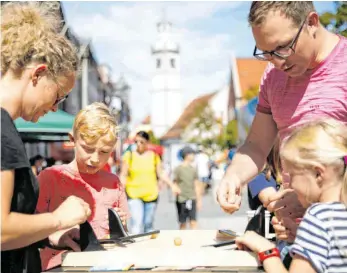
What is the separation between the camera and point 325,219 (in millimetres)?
1745

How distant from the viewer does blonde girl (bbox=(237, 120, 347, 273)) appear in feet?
5.63

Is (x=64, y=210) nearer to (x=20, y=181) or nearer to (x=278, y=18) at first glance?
(x=20, y=181)

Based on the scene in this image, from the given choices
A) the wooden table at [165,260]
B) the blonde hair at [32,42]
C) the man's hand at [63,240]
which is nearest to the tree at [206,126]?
the man's hand at [63,240]

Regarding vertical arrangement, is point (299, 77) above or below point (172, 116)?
below

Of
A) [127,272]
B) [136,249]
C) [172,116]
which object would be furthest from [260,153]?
[172,116]

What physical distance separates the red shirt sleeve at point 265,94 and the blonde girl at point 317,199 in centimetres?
66

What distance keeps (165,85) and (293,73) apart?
10545 cm

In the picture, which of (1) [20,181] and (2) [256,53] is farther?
(2) [256,53]

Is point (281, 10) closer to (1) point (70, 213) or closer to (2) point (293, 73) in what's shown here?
(2) point (293, 73)

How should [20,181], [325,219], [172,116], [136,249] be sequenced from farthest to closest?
[172,116] < [136,249] < [20,181] < [325,219]

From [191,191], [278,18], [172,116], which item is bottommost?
[191,191]

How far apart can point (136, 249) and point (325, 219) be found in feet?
1.89

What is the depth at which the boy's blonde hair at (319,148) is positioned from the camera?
1.85 metres

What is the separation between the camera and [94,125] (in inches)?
107
